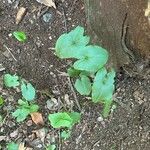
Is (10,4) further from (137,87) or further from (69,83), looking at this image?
(137,87)

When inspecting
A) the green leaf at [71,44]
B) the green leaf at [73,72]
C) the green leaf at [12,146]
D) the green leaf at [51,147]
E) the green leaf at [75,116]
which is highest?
the green leaf at [71,44]

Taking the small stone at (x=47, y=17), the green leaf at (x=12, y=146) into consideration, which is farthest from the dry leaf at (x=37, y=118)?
the small stone at (x=47, y=17)

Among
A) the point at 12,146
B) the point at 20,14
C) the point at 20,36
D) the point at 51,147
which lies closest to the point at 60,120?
the point at 51,147

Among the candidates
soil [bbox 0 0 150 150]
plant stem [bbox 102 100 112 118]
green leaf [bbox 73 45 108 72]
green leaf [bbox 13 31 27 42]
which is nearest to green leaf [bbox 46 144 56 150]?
soil [bbox 0 0 150 150]

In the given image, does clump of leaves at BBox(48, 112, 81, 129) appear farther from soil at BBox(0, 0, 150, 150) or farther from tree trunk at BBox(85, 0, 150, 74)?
tree trunk at BBox(85, 0, 150, 74)

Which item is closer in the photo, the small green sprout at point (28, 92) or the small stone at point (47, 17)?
the small green sprout at point (28, 92)

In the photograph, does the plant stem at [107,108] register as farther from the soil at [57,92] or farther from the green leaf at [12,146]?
the green leaf at [12,146]

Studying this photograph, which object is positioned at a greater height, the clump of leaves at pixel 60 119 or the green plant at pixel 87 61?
the green plant at pixel 87 61

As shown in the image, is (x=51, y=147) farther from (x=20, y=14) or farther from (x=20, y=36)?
(x=20, y=14)
